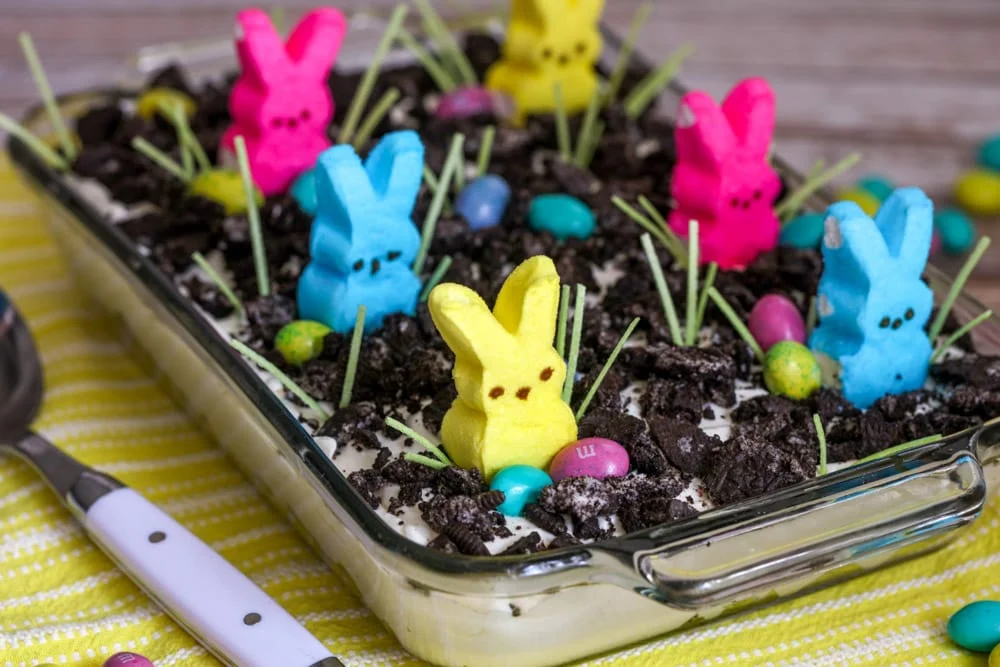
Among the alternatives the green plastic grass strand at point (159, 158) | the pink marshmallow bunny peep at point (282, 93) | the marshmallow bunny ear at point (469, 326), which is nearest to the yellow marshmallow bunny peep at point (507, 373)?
the marshmallow bunny ear at point (469, 326)

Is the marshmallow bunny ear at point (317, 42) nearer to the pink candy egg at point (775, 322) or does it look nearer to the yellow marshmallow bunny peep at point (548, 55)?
the yellow marshmallow bunny peep at point (548, 55)

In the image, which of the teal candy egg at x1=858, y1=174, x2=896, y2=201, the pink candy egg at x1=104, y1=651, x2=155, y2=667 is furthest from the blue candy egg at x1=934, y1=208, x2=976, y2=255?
the pink candy egg at x1=104, y1=651, x2=155, y2=667

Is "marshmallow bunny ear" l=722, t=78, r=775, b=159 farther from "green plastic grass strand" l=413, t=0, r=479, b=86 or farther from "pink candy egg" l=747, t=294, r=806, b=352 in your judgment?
"green plastic grass strand" l=413, t=0, r=479, b=86

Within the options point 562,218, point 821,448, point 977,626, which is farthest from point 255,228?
point 977,626

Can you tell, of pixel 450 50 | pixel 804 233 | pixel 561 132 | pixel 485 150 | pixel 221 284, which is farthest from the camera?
pixel 450 50

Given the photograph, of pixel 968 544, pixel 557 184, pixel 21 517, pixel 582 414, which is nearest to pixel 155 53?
pixel 557 184

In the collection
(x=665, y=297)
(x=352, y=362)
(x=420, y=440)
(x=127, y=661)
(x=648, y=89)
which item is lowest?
(x=127, y=661)

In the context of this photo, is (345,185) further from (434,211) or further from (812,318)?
(812,318)
